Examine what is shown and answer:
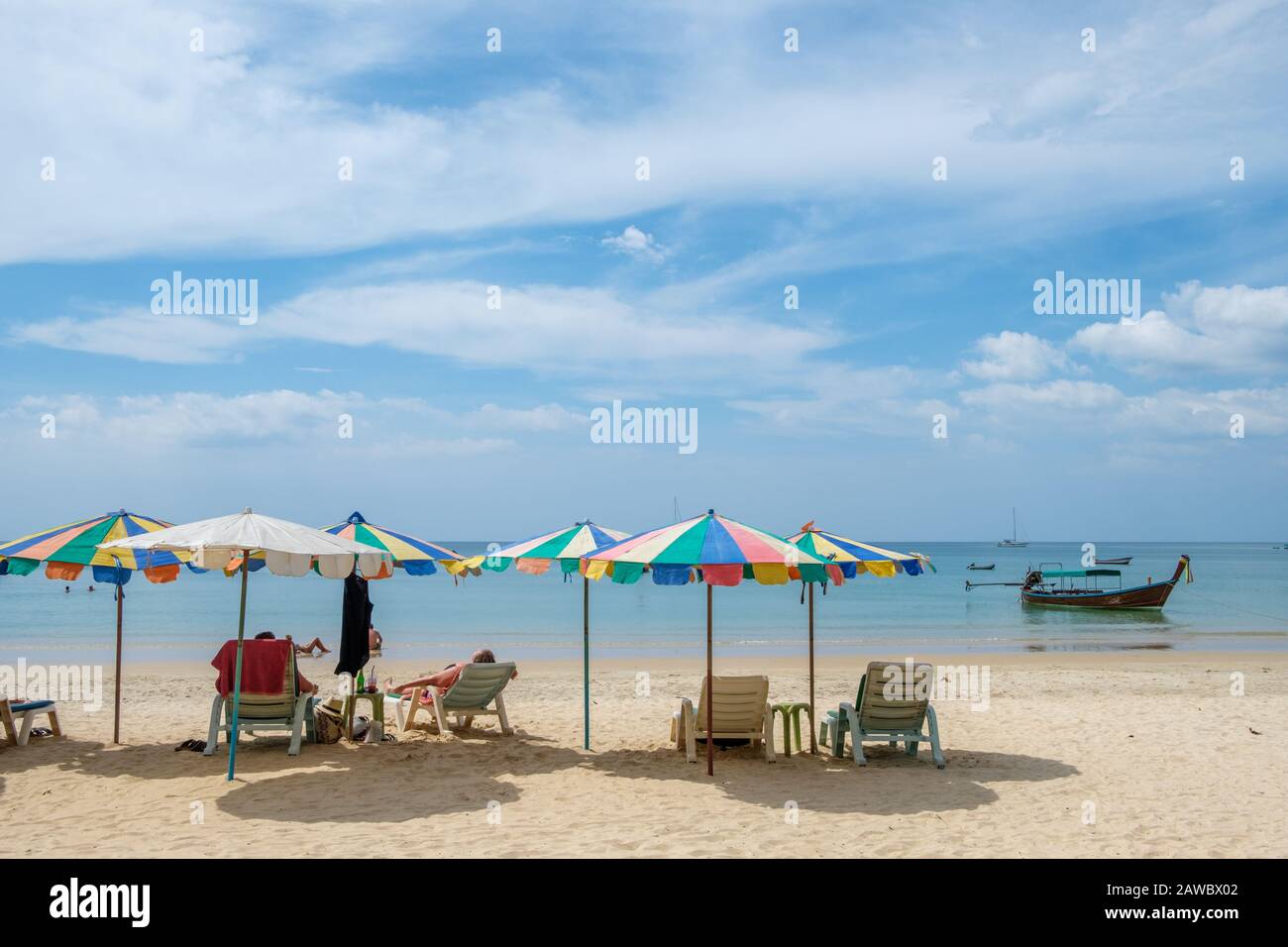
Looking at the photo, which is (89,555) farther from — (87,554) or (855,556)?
(855,556)

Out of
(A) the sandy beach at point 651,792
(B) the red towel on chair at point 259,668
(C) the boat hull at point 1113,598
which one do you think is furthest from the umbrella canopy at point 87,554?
(C) the boat hull at point 1113,598

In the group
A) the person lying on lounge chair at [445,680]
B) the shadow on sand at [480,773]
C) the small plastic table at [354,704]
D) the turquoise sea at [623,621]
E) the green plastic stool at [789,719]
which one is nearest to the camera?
the shadow on sand at [480,773]

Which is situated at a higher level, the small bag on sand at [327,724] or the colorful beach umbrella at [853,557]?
the colorful beach umbrella at [853,557]

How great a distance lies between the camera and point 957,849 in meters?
5.58

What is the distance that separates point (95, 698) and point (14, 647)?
1515cm

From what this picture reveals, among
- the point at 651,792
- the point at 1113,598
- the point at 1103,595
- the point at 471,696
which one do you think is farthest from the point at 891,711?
the point at 1103,595

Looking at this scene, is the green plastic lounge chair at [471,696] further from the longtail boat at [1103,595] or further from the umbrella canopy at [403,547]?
the longtail boat at [1103,595]

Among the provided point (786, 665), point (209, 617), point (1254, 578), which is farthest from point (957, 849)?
point (1254, 578)

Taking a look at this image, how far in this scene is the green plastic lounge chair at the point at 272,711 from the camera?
26.6 ft

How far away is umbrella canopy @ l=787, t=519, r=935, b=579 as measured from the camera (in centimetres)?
Result: 754

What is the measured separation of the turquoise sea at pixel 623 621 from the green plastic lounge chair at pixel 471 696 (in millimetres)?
13848

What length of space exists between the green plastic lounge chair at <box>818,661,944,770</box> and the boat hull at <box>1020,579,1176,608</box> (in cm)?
3284

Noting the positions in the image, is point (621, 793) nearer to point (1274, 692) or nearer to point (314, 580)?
point (1274, 692)
